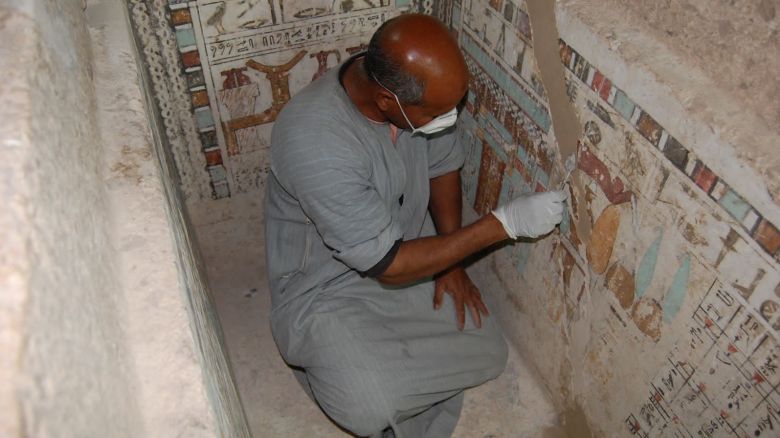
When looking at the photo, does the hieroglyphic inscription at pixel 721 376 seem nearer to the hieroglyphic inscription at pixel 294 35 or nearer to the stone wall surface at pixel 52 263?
the stone wall surface at pixel 52 263

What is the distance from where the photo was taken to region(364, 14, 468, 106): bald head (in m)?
1.26

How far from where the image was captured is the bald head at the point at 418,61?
126 cm

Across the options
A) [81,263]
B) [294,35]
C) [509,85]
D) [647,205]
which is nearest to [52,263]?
[81,263]

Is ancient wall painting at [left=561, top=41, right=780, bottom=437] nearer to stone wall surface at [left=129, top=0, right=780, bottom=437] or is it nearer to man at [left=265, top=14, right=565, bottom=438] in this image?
stone wall surface at [left=129, top=0, right=780, bottom=437]

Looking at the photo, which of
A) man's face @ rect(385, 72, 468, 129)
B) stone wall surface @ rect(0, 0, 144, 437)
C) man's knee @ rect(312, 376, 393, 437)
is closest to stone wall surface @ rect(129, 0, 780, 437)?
man's face @ rect(385, 72, 468, 129)

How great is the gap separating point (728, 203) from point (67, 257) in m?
0.95

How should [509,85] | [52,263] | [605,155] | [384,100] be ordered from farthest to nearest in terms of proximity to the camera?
[509,85] < [384,100] < [605,155] < [52,263]

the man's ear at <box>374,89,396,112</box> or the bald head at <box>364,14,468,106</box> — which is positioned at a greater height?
the bald head at <box>364,14,468,106</box>

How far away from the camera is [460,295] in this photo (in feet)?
6.16

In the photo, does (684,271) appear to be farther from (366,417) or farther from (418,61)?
(366,417)

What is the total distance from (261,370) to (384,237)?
78cm

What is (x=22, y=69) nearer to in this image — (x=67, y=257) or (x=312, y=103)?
(x=67, y=257)

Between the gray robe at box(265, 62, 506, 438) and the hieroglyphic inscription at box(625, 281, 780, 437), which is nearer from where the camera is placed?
the hieroglyphic inscription at box(625, 281, 780, 437)

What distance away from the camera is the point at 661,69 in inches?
41.4
